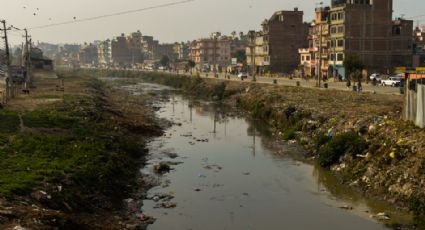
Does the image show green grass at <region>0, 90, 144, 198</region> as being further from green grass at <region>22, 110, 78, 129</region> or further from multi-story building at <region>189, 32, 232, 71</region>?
multi-story building at <region>189, 32, 232, 71</region>

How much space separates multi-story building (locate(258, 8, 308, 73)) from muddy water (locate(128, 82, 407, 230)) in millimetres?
71229

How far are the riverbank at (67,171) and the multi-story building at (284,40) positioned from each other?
247 feet

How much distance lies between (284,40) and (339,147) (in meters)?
84.2

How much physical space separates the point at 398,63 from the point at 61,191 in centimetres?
7239

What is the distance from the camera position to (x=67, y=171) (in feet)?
68.9

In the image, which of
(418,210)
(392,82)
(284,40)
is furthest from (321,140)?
(284,40)

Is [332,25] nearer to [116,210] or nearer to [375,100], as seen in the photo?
[375,100]

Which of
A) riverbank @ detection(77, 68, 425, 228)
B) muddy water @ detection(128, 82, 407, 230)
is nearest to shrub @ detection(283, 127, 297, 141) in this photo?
riverbank @ detection(77, 68, 425, 228)

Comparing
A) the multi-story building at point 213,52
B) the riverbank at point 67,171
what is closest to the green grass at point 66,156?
the riverbank at point 67,171

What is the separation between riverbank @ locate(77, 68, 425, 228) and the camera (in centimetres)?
2063

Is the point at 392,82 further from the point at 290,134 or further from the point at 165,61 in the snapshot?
the point at 165,61

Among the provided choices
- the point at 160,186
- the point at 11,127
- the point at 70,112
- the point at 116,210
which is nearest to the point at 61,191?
the point at 116,210

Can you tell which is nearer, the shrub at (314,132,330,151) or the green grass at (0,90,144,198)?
the green grass at (0,90,144,198)

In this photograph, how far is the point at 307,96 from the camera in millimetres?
50656
